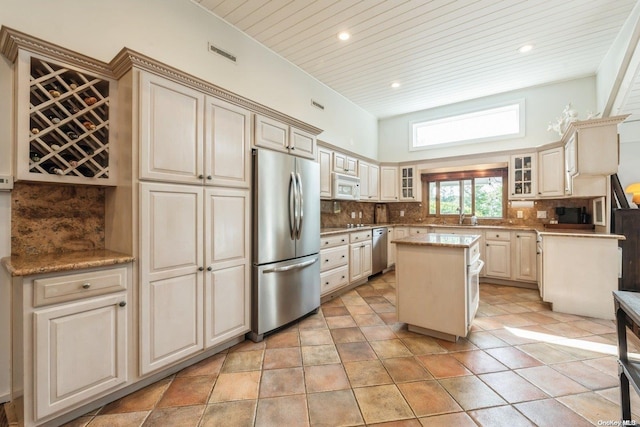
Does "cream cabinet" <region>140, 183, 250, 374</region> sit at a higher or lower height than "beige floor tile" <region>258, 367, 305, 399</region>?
higher

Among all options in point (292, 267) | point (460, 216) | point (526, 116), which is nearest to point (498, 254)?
point (460, 216)

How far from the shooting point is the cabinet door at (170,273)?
1.85 meters

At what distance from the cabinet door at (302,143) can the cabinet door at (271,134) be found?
0.08 meters

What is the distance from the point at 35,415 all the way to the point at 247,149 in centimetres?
215

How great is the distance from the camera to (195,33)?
2.66 metres

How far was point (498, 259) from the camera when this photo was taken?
4.43m

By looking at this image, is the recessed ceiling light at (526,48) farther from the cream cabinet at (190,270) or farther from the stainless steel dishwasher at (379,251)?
the cream cabinet at (190,270)

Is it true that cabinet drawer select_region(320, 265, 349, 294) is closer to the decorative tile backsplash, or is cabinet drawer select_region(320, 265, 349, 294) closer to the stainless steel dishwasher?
the stainless steel dishwasher

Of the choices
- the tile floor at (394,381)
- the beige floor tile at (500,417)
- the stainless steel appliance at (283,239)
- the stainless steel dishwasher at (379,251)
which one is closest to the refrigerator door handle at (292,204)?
the stainless steel appliance at (283,239)

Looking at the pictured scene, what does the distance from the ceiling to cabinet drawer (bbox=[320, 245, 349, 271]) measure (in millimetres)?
2609

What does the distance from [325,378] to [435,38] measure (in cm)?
374

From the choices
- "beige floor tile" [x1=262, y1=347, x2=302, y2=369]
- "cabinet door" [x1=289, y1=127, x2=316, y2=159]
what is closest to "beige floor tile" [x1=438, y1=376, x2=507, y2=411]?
"beige floor tile" [x1=262, y1=347, x2=302, y2=369]

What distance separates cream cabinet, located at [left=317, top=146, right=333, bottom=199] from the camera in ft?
13.2

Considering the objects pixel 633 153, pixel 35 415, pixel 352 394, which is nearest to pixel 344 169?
pixel 352 394
